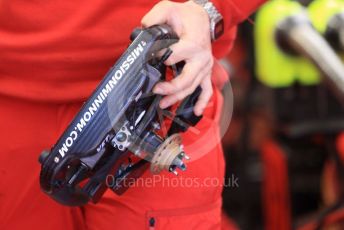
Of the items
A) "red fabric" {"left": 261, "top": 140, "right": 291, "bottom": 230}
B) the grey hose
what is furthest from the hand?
"red fabric" {"left": 261, "top": 140, "right": 291, "bottom": 230}

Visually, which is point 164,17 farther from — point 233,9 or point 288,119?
point 288,119

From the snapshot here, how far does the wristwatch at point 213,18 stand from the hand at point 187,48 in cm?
1

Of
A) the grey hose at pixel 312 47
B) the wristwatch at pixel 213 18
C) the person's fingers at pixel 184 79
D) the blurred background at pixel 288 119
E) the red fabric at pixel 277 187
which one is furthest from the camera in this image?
the red fabric at pixel 277 187

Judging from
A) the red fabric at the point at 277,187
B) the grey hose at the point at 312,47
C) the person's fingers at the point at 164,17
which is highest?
the person's fingers at the point at 164,17

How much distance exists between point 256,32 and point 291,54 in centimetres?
13

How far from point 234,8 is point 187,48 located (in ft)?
0.60

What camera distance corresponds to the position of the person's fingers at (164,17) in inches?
33.2

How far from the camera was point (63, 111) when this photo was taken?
99 cm

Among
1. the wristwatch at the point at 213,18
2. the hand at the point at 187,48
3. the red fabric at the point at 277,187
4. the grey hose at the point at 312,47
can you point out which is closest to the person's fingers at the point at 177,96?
the hand at the point at 187,48

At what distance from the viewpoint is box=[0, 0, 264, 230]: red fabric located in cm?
93

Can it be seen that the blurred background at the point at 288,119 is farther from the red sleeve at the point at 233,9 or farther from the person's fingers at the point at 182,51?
the person's fingers at the point at 182,51

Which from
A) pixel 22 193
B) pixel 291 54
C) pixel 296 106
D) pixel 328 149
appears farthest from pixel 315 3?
pixel 22 193

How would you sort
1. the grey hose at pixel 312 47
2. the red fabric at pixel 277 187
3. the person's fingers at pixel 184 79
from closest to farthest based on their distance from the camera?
the person's fingers at pixel 184 79 → the grey hose at pixel 312 47 → the red fabric at pixel 277 187

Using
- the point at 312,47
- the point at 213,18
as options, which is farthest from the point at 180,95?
the point at 312,47
